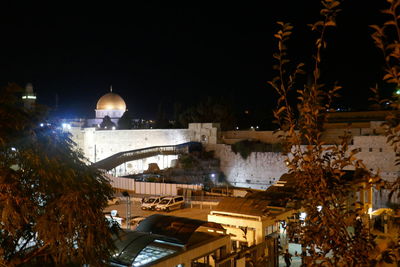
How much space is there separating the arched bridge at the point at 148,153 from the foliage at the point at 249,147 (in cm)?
318

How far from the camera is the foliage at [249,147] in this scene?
23.0m

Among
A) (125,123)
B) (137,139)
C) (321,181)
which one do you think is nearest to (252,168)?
(137,139)

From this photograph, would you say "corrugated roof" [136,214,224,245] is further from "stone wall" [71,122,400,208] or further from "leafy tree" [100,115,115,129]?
"leafy tree" [100,115,115,129]

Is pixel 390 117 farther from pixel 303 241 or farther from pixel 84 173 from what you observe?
pixel 84 173

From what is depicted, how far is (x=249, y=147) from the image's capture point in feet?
76.7

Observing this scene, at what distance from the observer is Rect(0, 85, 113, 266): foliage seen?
11.4ft

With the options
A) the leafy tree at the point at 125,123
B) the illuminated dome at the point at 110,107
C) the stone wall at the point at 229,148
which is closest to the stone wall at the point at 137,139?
the stone wall at the point at 229,148

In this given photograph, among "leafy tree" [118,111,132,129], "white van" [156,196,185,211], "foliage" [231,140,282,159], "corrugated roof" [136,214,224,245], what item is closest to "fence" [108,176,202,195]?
"white van" [156,196,185,211]

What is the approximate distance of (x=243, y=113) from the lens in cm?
3522

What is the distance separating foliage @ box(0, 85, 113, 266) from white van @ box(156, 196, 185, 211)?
9493 millimetres

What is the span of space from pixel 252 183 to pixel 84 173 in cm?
1946

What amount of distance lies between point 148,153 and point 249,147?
8.45 m

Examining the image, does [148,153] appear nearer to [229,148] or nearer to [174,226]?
[229,148]

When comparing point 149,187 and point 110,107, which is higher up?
point 110,107
